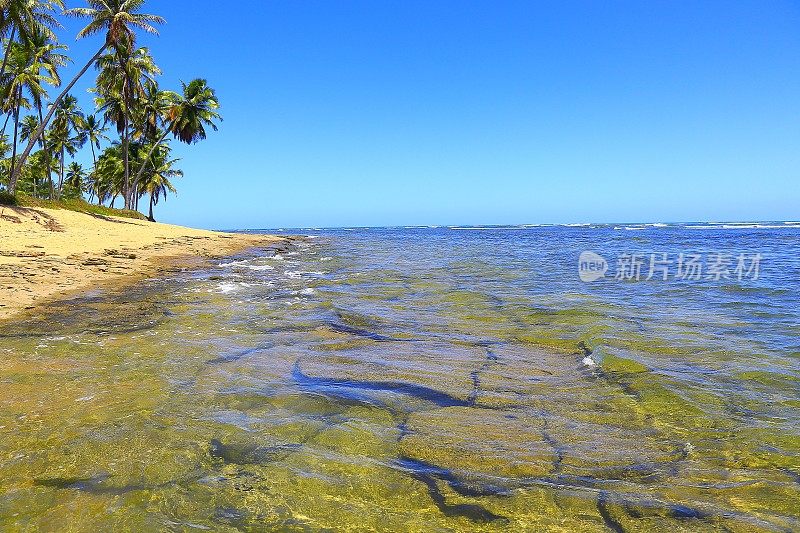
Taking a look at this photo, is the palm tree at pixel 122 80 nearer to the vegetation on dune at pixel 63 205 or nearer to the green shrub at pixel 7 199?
the vegetation on dune at pixel 63 205

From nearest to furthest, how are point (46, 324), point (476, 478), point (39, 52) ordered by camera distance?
point (476, 478), point (46, 324), point (39, 52)

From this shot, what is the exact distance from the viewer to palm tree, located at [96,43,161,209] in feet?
108

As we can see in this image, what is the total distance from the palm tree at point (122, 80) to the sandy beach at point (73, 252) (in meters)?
11.1

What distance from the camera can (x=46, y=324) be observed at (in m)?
7.28

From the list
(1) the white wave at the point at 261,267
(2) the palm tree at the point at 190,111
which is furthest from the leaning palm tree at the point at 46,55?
(1) the white wave at the point at 261,267

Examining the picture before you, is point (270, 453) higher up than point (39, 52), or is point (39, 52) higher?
point (39, 52)

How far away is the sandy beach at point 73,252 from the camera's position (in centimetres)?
1047

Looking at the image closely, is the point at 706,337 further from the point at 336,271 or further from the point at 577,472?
the point at 336,271

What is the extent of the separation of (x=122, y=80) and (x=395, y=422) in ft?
127

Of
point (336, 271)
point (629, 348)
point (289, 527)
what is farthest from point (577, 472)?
point (336, 271)

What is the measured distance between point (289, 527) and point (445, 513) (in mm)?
840

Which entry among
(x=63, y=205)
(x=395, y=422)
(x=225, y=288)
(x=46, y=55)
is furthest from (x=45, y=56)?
(x=395, y=422)

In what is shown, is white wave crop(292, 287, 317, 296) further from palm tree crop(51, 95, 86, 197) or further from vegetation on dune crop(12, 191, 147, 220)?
palm tree crop(51, 95, 86, 197)

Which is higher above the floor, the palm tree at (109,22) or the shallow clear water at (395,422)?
the palm tree at (109,22)
